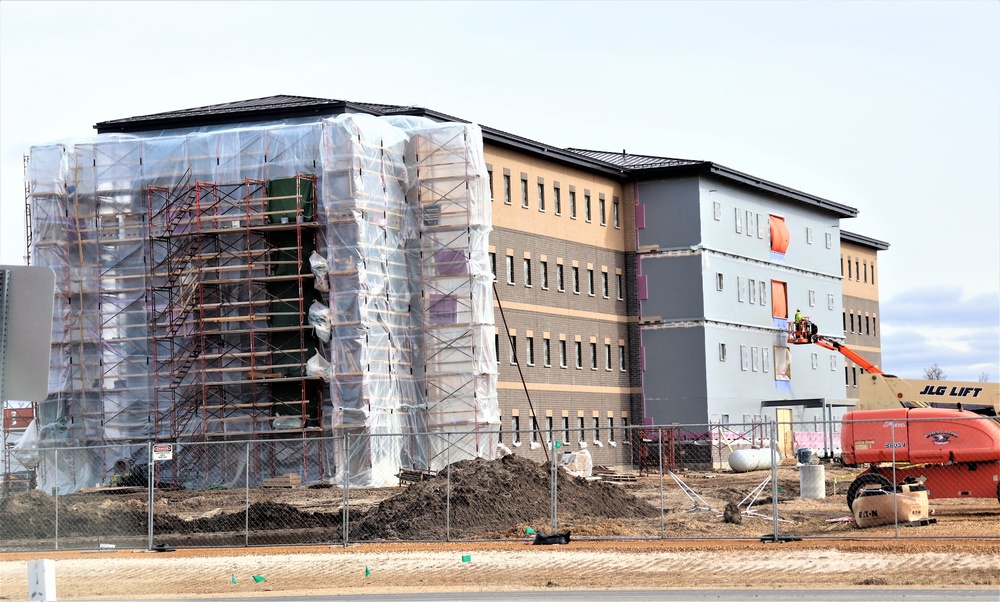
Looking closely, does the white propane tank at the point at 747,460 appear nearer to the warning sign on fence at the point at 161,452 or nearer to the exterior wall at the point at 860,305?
the warning sign on fence at the point at 161,452

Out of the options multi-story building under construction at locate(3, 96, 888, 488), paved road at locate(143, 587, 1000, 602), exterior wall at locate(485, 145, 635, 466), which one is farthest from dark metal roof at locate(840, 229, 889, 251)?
paved road at locate(143, 587, 1000, 602)

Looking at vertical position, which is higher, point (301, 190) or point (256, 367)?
point (301, 190)

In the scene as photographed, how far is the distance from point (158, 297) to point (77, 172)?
194 inches

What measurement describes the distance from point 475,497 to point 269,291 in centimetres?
1858

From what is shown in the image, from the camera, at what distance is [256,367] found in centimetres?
4825

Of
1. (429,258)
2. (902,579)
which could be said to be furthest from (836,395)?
(902,579)

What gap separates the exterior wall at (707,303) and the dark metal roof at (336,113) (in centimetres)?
104

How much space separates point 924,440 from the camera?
30250 millimetres

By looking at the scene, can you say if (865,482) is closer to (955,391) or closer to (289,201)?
(289,201)

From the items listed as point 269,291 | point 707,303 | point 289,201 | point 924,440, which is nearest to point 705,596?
point 924,440

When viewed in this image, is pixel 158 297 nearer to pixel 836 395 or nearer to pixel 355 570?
pixel 355 570

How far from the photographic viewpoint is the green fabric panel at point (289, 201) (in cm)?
4900

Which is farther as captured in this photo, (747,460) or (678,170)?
(678,170)

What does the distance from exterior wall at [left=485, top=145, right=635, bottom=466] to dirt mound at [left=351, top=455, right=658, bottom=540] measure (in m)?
21.7
